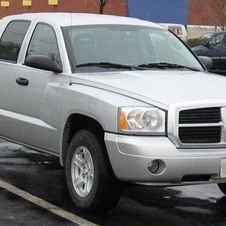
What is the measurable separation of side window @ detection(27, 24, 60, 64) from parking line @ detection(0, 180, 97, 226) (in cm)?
140

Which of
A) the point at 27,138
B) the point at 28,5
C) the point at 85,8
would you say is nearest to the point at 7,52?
the point at 27,138

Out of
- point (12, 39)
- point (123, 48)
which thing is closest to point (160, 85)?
point (123, 48)

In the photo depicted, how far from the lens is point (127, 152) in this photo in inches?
194

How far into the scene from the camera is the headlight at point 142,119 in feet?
16.4

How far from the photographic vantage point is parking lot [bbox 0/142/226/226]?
17.5 ft

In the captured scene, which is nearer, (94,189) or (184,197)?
(94,189)

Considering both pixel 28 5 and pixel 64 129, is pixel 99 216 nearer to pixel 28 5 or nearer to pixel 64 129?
pixel 64 129

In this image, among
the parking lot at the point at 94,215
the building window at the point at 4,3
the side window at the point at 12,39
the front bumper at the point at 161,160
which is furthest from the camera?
the building window at the point at 4,3

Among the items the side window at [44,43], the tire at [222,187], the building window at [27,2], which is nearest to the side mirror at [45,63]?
the side window at [44,43]

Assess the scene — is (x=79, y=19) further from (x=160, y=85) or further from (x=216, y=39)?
(x=216, y=39)

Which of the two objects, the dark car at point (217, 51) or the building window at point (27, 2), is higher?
the dark car at point (217, 51)

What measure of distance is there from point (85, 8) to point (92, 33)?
38.7 metres

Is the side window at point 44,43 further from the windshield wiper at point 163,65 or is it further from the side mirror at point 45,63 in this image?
the windshield wiper at point 163,65

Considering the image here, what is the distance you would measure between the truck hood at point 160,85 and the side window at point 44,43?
23.8 inches
